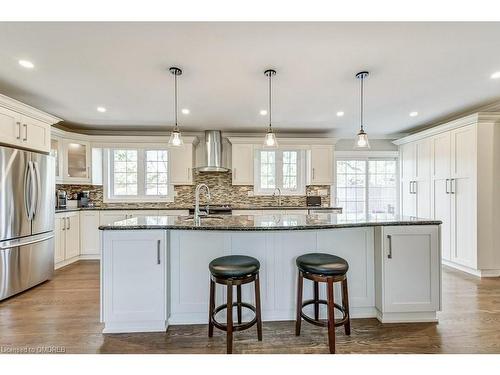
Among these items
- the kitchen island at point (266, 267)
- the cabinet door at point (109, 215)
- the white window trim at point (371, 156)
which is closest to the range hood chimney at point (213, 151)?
the cabinet door at point (109, 215)

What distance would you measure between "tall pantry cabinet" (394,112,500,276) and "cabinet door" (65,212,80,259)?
6039 mm

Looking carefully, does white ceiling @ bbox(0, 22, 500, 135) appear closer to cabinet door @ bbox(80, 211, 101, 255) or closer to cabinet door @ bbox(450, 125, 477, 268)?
cabinet door @ bbox(450, 125, 477, 268)

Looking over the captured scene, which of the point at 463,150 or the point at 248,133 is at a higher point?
the point at 248,133

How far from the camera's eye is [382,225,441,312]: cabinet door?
7.23 feet

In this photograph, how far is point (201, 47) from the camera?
2.05 meters

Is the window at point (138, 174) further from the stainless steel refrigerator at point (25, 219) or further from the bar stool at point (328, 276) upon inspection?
the bar stool at point (328, 276)

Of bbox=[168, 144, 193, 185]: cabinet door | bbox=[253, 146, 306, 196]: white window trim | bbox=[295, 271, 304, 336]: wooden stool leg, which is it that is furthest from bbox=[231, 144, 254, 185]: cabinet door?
bbox=[295, 271, 304, 336]: wooden stool leg

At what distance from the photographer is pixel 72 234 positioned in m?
4.12

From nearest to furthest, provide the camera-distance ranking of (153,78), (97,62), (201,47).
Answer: (201,47) → (97,62) → (153,78)

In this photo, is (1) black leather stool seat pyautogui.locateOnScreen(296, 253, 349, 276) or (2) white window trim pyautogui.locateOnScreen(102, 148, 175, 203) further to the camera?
(2) white window trim pyautogui.locateOnScreen(102, 148, 175, 203)

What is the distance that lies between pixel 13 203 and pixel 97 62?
6.21 feet

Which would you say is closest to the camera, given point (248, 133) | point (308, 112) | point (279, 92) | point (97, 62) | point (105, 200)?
point (97, 62)

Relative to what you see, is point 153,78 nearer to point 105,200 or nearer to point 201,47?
point 201,47

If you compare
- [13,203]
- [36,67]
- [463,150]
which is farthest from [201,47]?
[463,150]
